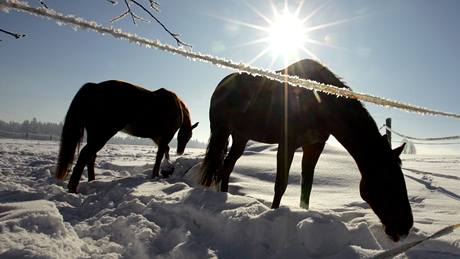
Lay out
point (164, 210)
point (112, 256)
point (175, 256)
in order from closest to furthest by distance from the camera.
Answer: point (112, 256), point (175, 256), point (164, 210)

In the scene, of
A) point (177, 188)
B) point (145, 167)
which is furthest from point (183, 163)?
point (177, 188)

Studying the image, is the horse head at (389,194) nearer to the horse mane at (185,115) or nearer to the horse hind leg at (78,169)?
the horse hind leg at (78,169)

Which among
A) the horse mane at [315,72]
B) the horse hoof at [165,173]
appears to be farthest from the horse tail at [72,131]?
the horse mane at [315,72]

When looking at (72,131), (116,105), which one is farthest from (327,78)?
(72,131)

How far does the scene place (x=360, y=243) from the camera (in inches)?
71.7

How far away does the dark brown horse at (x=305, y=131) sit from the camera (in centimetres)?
274

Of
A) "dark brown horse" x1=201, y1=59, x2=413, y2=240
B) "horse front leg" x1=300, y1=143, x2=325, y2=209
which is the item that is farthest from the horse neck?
"horse front leg" x1=300, y1=143, x2=325, y2=209

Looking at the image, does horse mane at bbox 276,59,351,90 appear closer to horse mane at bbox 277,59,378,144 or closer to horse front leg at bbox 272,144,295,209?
horse mane at bbox 277,59,378,144

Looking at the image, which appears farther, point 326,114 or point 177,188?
point 177,188

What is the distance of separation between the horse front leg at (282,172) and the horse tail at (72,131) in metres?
3.26

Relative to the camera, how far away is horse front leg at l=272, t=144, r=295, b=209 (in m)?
3.29

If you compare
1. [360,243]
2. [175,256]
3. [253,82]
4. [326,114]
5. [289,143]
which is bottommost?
[175,256]

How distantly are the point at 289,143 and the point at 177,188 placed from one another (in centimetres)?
141

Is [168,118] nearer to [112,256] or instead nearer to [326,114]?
[326,114]
